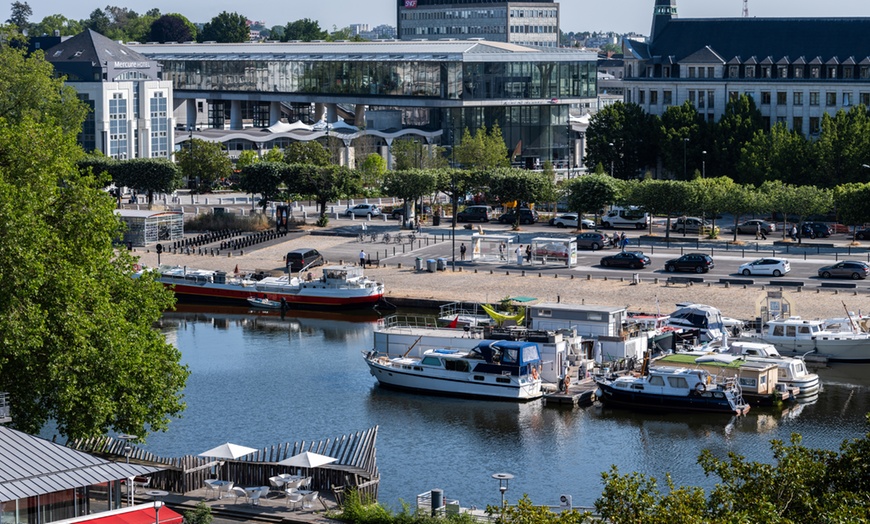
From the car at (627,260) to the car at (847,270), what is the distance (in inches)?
404

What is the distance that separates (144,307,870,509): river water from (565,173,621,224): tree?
35398 millimetres

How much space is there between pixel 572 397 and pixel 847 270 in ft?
94.1

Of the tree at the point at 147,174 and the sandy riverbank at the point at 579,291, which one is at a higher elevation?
the tree at the point at 147,174

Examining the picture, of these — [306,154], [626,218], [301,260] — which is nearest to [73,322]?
[301,260]

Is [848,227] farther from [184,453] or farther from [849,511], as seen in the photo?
[849,511]

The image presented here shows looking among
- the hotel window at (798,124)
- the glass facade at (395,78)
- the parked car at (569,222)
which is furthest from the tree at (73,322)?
the glass facade at (395,78)

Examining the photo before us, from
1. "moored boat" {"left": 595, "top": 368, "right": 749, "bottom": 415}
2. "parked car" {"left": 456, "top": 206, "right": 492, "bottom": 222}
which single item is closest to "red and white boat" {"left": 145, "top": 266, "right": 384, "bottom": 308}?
"parked car" {"left": 456, "top": 206, "right": 492, "bottom": 222}

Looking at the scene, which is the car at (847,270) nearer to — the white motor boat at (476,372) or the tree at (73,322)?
the white motor boat at (476,372)

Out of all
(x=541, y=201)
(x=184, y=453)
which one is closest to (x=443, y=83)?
(x=541, y=201)

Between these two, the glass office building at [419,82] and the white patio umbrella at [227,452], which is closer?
the white patio umbrella at [227,452]

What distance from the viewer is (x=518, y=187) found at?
356 ft

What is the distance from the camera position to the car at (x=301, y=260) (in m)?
93.2

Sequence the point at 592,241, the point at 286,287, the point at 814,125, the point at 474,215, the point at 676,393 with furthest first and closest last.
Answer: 1. the point at 814,125
2. the point at 474,215
3. the point at 592,241
4. the point at 286,287
5. the point at 676,393

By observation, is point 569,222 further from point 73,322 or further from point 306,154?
point 73,322
